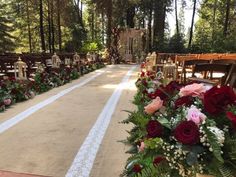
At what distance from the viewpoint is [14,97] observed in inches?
363

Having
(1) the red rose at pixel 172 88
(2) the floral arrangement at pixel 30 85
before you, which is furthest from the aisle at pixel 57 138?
(1) the red rose at pixel 172 88

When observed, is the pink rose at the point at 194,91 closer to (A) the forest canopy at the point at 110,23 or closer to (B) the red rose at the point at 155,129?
(B) the red rose at the point at 155,129

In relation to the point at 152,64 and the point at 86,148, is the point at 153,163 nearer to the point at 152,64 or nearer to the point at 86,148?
the point at 86,148

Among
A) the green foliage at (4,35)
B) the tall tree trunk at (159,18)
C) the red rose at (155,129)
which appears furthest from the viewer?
the green foliage at (4,35)

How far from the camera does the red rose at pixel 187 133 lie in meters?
2.13

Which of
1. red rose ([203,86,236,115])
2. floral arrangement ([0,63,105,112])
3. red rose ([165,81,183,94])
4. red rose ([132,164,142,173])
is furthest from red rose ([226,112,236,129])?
floral arrangement ([0,63,105,112])

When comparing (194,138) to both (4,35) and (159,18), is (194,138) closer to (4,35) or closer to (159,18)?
(159,18)

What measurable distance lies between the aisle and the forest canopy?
69.0ft

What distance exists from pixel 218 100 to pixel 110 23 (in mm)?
28212

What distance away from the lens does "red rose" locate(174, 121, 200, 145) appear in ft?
7.00

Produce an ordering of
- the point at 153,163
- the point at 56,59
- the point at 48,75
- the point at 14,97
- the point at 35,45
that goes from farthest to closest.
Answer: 1. the point at 35,45
2. the point at 56,59
3. the point at 48,75
4. the point at 14,97
5. the point at 153,163

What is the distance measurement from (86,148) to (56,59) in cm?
1016

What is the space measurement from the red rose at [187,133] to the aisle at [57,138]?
6.85 feet

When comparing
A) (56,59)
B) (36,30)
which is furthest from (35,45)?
(56,59)
